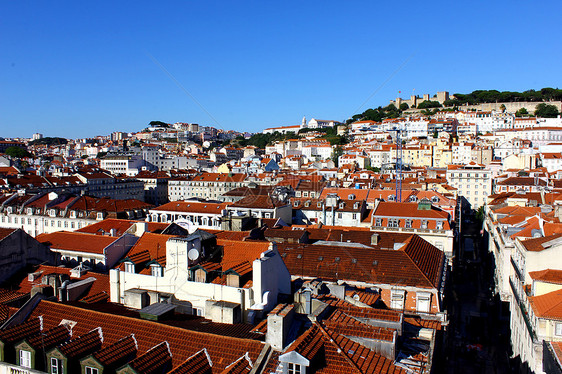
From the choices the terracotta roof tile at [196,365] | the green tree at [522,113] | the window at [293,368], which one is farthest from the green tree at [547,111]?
the terracotta roof tile at [196,365]

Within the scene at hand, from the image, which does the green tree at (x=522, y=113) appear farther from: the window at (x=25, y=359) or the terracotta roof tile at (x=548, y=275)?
the window at (x=25, y=359)

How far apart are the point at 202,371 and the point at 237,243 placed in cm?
988

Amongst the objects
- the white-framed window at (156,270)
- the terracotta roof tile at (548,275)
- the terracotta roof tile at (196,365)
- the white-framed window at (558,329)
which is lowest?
the white-framed window at (558,329)

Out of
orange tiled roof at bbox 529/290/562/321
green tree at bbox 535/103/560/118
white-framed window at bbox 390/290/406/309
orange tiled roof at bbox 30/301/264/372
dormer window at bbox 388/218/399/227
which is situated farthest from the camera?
green tree at bbox 535/103/560/118

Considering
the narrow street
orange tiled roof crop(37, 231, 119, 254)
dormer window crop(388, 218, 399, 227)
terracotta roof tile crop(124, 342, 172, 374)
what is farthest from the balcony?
orange tiled roof crop(37, 231, 119, 254)

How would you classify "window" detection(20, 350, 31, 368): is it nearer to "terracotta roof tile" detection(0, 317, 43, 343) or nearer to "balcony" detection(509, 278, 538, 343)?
"terracotta roof tile" detection(0, 317, 43, 343)

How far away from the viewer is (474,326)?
31.8m

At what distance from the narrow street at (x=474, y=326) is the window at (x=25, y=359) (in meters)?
13.0

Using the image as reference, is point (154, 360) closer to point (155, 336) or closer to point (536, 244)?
point (155, 336)

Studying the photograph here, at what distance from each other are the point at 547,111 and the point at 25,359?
18817 centimetres

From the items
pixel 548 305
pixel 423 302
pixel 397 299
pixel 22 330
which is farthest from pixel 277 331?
pixel 548 305

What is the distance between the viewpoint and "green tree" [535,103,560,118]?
164 metres

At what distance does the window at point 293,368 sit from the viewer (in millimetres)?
10352

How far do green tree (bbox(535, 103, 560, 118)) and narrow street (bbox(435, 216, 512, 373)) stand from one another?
5466 inches
